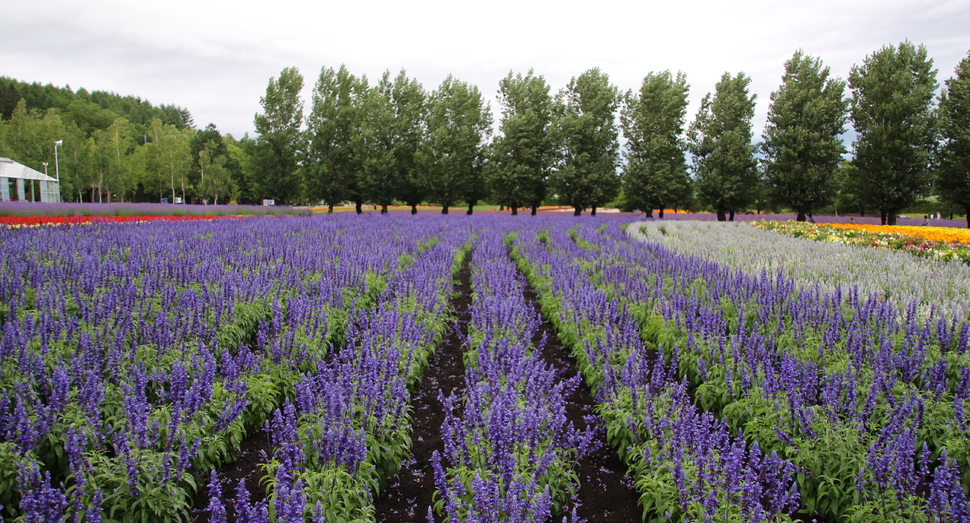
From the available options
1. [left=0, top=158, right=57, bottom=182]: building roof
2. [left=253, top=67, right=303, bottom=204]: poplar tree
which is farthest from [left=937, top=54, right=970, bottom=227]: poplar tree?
[left=0, top=158, right=57, bottom=182]: building roof

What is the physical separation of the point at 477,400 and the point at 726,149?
3935 centimetres

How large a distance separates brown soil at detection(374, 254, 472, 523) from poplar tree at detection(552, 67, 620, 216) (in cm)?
3450

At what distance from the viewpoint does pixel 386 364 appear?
14.2 ft

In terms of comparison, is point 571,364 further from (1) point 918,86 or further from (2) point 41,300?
(1) point 918,86

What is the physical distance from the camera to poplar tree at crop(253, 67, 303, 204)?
42750 millimetres

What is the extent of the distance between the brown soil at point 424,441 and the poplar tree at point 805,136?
34.8 metres

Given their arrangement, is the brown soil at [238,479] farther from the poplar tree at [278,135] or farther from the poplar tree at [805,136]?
the poplar tree at [278,135]

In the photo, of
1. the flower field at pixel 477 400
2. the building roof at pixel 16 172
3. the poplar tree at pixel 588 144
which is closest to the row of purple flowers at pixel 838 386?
the flower field at pixel 477 400

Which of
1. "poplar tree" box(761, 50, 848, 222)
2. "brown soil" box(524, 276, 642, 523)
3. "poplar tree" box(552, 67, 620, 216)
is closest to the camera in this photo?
"brown soil" box(524, 276, 642, 523)

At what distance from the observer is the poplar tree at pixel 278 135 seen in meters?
42.8

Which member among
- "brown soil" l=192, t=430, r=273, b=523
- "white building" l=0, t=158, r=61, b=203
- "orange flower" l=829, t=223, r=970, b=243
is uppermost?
"white building" l=0, t=158, r=61, b=203

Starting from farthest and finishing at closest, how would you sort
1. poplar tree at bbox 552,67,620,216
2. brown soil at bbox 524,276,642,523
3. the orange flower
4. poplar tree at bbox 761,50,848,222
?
1. poplar tree at bbox 552,67,620,216
2. poplar tree at bbox 761,50,848,222
3. the orange flower
4. brown soil at bbox 524,276,642,523

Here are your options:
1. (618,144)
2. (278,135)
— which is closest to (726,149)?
(618,144)

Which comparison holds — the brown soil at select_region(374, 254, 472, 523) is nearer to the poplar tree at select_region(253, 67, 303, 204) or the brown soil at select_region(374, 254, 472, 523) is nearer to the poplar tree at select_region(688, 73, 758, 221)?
the poplar tree at select_region(688, 73, 758, 221)
